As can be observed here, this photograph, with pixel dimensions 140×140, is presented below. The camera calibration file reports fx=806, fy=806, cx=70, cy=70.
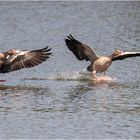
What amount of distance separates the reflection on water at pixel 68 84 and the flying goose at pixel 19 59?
40 cm

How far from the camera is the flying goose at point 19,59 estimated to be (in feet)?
67.9

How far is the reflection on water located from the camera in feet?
49.2

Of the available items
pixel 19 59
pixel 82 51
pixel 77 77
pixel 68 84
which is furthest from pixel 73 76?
pixel 19 59

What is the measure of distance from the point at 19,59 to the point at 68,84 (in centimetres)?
144

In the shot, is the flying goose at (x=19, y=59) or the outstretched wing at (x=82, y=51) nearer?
the flying goose at (x=19, y=59)

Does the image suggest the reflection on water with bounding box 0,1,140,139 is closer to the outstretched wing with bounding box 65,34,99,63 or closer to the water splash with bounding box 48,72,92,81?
the water splash with bounding box 48,72,92,81

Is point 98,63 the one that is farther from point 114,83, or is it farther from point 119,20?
point 119,20

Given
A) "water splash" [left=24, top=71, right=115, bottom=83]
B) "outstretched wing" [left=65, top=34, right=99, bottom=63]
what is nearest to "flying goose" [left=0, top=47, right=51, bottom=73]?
"water splash" [left=24, top=71, right=115, bottom=83]

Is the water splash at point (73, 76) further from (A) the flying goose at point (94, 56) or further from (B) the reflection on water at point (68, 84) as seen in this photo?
(A) the flying goose at point (94, 56)

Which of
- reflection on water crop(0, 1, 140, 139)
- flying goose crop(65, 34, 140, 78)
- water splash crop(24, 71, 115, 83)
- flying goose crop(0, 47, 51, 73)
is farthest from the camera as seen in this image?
flying goose crop(65, 34, 140, 78)

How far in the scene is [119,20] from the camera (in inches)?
1363

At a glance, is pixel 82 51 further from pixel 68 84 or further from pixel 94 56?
pixel 68 84

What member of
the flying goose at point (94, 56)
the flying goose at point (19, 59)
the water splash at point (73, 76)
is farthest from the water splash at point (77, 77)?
the flying goose at point (19, 59)

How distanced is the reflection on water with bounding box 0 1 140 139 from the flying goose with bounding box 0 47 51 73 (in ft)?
1.31
